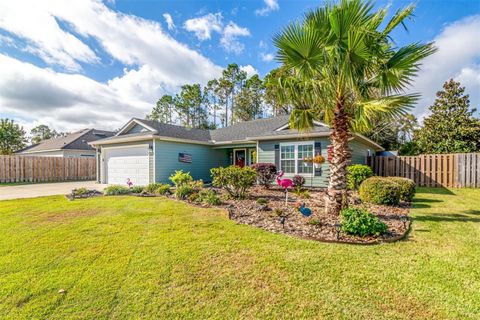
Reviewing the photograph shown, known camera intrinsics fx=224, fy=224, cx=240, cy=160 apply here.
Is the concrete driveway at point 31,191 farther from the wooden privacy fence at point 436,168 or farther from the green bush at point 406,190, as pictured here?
the wooden privacy fence at point 436,168

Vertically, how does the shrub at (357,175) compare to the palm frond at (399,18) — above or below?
below

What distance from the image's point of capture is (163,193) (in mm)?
9844

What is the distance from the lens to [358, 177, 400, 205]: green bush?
22.8 ft

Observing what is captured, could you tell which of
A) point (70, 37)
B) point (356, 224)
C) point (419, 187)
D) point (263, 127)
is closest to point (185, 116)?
point (263, 127)

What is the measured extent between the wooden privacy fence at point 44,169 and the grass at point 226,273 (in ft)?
49.7

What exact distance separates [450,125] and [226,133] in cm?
1599

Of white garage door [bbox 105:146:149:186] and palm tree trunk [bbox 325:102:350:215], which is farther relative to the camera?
white garage door [bbox 105:146:149:186]

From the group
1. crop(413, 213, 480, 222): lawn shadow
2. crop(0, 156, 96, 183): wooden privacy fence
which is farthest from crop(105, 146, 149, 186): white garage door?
crop(413, 213, 480, 222): lawn shadow

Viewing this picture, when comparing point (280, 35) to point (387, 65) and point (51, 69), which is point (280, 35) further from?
point (51, 69)

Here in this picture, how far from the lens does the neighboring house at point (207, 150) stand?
11.6m

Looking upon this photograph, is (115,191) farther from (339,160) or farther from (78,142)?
(78,142)

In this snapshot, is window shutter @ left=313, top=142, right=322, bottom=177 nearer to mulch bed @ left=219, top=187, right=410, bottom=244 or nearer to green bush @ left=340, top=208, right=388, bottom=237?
mulch bed @ left=219, top=187, right=410, bottom=244

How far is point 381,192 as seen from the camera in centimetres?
704

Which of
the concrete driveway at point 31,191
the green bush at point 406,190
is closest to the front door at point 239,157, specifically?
the concrete driveway at point 31,191
